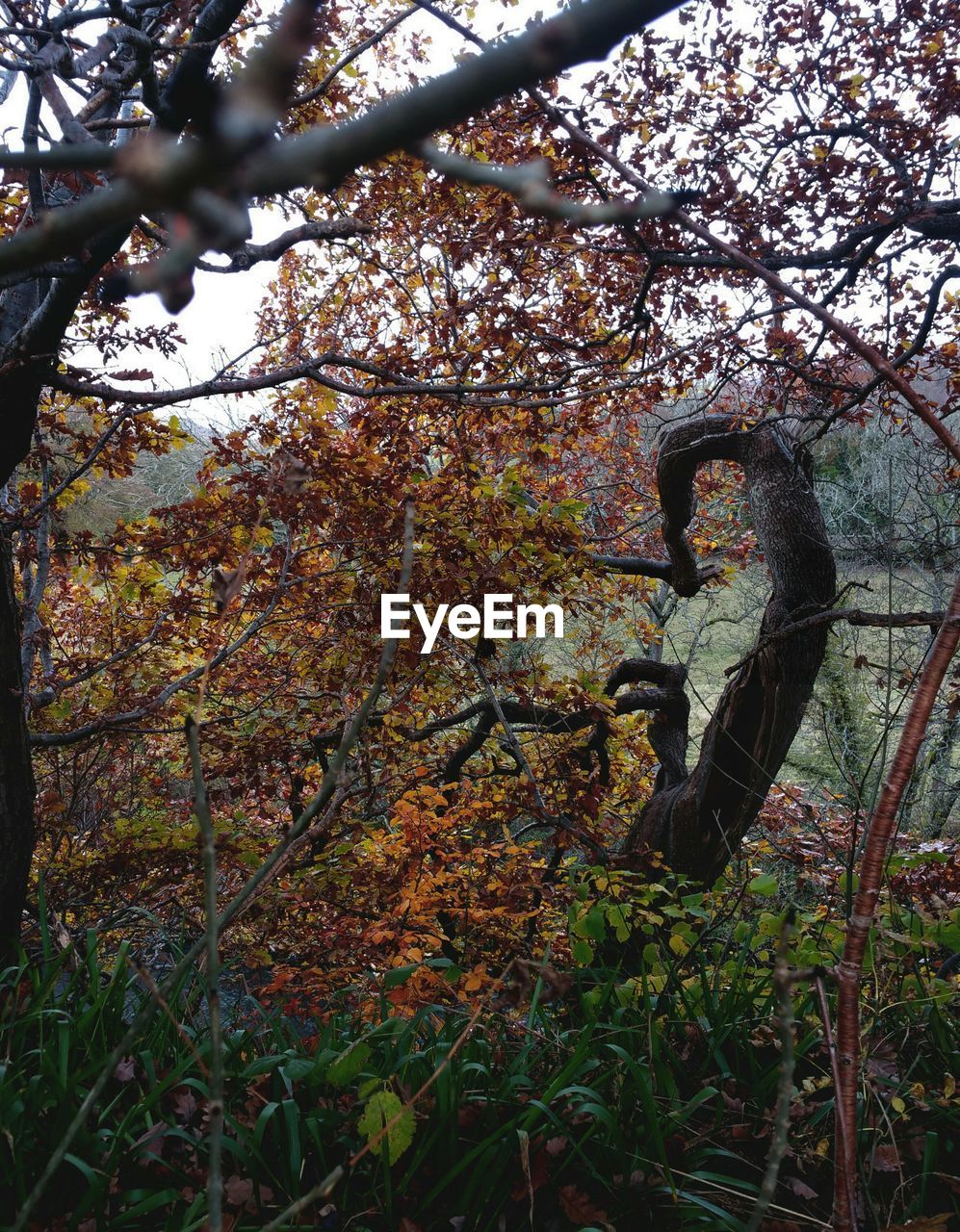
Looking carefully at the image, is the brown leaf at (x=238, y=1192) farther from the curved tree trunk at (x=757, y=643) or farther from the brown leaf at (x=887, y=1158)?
the curved tree trunk at (x=757, y=643)

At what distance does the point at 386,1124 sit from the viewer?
5.54 feet

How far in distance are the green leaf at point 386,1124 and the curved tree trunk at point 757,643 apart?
3035 millimetres

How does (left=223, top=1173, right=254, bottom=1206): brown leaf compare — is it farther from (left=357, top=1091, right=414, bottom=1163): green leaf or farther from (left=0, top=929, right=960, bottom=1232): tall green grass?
(left=357, top=1091, right=414, bottom=1163): green leaf

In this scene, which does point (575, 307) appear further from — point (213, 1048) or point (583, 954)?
point (213, 1048)

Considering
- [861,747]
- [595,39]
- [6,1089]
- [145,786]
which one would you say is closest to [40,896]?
[6,1089]

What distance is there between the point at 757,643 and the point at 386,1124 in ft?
12.4

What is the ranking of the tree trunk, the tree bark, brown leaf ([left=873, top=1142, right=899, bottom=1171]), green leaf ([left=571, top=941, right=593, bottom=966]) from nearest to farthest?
the tree bark < brown leaf ([left=873, top=1142, right=899, bottom=1171]) < green leaf ([left=571, top=941, right=593, bottom=966]) < the tree trunk

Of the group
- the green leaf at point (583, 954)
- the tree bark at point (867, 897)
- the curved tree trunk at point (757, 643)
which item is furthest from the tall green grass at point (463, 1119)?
the curved tree trunk at point (757, 643)

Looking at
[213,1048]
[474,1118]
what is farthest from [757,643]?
[213,1048]

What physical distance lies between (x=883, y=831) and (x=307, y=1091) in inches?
65.8

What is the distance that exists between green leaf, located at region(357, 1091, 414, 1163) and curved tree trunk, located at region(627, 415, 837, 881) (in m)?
3.03

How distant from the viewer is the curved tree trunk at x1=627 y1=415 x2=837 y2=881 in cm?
477

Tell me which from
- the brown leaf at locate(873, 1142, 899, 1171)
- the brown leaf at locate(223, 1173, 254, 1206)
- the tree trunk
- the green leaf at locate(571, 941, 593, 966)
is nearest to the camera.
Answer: the brown leaf at locate(223, 1173, 254, 1206)

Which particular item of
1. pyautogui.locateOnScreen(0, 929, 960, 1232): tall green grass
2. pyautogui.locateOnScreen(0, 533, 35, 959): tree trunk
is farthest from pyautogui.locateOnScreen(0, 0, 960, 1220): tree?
pyautogui.locateOnScreen(0, 929, 960, 1232): tall green grass
